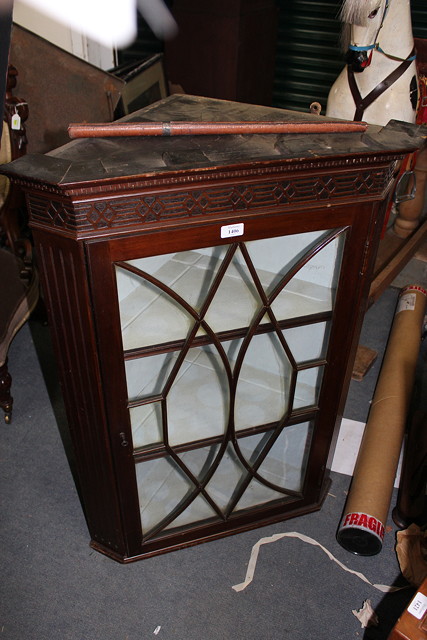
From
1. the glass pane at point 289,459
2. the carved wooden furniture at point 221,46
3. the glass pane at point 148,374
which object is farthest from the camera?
the carved wooden furniture at point 221,46

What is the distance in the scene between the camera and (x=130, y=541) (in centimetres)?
140

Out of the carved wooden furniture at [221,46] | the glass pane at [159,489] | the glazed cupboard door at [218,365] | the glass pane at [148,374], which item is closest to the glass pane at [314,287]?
the glazed cupboard door at [218,365]

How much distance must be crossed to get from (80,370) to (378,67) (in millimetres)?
1419

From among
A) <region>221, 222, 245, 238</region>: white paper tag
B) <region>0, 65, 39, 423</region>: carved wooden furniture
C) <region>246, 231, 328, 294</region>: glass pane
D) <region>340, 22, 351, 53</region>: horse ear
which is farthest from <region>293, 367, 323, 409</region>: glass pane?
<region>340, 22, 351, 53</region>: horse ear

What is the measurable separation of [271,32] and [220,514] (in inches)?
99.5

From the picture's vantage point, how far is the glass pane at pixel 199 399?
3.84 ft

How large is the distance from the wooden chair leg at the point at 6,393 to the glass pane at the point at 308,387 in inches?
37.0

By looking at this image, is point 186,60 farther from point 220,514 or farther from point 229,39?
point 220,514

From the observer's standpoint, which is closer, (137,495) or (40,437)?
(137,495)

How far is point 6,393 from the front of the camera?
5.86 feet

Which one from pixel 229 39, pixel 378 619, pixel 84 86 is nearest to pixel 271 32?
pixel 229 39

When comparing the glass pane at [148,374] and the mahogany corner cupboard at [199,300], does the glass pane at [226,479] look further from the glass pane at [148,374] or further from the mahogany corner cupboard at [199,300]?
the glass pane at [148,374]

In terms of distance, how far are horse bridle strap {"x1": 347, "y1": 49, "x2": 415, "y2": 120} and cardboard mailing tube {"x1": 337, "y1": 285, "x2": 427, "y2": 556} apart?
31.3 inches

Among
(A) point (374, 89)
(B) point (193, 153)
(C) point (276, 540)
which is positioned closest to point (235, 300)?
(B) point (193, 153)
